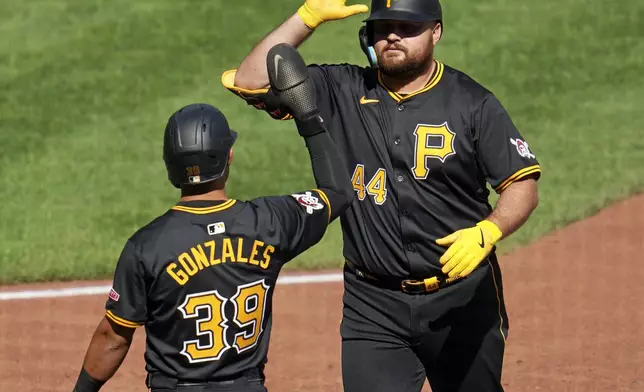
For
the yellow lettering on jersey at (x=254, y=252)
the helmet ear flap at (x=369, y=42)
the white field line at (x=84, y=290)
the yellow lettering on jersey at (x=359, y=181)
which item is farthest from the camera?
the white field line at (x=84, y=290)

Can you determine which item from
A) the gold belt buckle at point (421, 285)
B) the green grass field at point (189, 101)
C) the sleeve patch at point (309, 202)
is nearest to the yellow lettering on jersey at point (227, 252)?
the sleeve patch at point (309, 202)

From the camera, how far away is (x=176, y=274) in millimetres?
5109

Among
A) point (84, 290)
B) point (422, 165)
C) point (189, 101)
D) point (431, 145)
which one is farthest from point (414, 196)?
point (189, 101)

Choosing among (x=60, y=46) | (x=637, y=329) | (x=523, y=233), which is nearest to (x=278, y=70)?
(x=637, y=329)

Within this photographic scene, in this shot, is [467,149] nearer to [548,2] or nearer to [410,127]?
[410,127]

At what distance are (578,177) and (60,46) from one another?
658 centimetres

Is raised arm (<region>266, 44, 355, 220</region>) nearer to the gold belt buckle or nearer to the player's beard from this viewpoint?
the player's beard

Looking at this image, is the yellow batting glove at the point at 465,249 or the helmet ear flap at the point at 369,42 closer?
the yellow batting glove at the point at 465,249

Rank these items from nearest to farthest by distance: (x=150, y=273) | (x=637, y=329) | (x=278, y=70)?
(x=150, y=273) < (x=278, y=70) < (x=637, y=329)

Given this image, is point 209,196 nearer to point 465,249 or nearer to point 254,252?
point 254,252

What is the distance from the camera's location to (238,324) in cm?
524

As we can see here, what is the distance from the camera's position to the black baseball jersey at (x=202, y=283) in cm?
512

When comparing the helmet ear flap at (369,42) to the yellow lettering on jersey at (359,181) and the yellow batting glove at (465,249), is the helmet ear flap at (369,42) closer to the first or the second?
the yellow lettering on jersey at (359,181)

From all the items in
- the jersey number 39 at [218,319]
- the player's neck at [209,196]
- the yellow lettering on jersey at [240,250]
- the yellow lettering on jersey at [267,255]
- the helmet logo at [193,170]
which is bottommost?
the jersey number 39 at [218,319]
